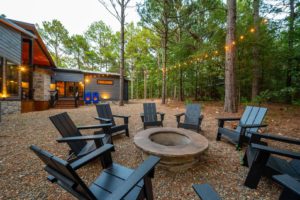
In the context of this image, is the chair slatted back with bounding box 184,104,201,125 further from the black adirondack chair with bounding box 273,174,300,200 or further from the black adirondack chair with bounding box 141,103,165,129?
the black adirondack chair with bounding box 273,174,300,200

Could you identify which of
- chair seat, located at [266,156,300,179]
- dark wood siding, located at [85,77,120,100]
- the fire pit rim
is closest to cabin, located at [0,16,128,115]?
dark wood siding, located at [85,77,120,100]

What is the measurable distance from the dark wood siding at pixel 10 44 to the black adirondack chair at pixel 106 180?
7799 mm

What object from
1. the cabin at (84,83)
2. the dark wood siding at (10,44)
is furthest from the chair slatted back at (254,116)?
the cabin at (84,83)

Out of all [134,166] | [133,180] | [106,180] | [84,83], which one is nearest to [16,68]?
[84,83]

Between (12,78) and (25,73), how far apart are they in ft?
5.89

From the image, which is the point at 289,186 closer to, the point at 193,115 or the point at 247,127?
the point at 247,127

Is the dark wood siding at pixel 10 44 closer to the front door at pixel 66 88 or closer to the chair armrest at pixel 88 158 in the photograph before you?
the front door at pixel 66 88

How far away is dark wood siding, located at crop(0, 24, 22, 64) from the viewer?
5.78 m

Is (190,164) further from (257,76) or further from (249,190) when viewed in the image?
(257,76)

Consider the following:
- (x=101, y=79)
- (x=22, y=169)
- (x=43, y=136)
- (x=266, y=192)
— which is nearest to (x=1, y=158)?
(x=22, y=169)

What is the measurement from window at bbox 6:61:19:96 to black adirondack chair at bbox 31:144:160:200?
7879 mm

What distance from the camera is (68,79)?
471 inches

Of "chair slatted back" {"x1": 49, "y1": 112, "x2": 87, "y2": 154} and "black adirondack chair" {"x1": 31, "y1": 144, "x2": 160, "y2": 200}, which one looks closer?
"black adirondack chair" {"x1": 31, "y1": 144, "x2": 160, "y2": 200}

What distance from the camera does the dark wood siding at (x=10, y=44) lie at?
578cm
